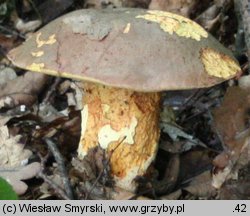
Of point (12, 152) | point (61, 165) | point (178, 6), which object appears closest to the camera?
point (61, 165)

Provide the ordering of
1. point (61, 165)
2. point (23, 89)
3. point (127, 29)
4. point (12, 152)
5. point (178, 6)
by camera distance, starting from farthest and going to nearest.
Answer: point (178, 6) → point (23, 89) → point (12, 152) → point (61, 165) → point (127, 29)

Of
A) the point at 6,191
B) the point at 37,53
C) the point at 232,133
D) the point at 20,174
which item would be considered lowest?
the point at 20,174

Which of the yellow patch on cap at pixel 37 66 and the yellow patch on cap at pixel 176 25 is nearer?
the yellow patch on cap at pixel 37 66

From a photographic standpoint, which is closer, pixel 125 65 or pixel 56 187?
pixel 125 65

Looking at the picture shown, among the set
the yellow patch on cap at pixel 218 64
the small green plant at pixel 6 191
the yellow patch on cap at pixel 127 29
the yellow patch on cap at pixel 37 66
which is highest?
the yellow patch on cap at pixel 127 29

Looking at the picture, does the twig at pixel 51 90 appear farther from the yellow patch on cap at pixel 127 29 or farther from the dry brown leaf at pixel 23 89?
the yellow patch on cap at pixel 127 29

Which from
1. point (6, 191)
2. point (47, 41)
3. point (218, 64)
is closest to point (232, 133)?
point (218, 64)

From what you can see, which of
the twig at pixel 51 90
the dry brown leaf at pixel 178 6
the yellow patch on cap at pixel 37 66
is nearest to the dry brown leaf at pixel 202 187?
the yellow patch on cap at pixel 37 66

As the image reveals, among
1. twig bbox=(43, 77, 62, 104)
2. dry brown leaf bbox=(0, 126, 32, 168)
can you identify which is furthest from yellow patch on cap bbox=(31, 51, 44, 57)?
twig bbox=(43, 77, 62, 104)

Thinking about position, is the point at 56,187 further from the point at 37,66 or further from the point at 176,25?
the point at 176,25
